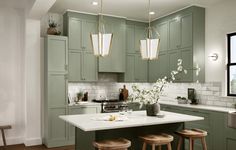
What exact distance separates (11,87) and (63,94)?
1231 millimetres

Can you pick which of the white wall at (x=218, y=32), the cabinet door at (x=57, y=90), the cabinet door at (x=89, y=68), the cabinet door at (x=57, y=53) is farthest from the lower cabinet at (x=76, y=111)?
the white wall at (x=218, y=32)

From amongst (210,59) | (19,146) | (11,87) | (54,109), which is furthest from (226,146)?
(11,87)

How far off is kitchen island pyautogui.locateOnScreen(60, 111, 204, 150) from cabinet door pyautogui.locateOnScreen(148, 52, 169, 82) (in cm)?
250

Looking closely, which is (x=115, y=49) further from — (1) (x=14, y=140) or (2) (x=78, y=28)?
(1) (x=14, y=140)

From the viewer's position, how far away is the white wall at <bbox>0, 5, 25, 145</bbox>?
5.26 metres

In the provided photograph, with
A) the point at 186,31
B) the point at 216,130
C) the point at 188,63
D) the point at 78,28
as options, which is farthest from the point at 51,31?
the point at 216,130

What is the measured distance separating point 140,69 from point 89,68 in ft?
5.16

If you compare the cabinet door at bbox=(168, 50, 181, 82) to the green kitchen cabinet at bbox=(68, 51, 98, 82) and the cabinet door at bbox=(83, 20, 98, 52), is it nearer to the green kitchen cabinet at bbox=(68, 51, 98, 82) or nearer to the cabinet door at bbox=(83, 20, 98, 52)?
the green kitchen cabinet at bbox=(68, 51, 98, 82)

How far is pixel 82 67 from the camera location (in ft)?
18.6

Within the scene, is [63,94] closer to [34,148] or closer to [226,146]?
[34,148]

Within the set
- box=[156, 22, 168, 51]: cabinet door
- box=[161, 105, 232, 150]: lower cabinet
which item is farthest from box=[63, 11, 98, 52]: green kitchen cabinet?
box=[161, 105, 232, 150]: lower cabinet

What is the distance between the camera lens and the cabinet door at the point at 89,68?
5715 millimetres

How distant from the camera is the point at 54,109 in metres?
5.14

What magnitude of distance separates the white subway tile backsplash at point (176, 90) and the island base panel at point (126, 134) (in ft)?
5.34
